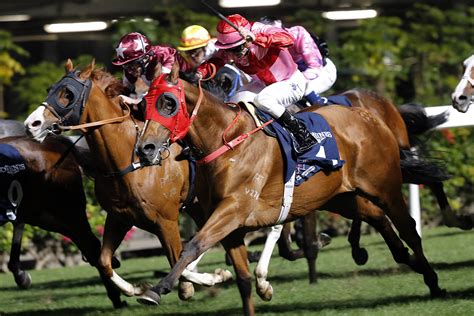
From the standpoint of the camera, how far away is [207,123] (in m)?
6.61

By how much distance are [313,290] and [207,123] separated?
224 cm

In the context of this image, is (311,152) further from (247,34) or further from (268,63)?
(247,34)

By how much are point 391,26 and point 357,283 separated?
6.12 m

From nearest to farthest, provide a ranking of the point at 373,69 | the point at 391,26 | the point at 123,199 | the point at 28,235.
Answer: the point at 123,199 < the point at 28,235 < the point at 373,69 < the point at 391,26

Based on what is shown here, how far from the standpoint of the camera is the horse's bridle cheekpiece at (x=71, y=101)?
7.17 metres

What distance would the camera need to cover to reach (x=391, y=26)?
1401 centimetres

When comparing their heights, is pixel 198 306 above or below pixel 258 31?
below

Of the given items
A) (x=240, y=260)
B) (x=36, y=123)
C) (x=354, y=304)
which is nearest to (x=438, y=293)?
(x=354, y=304)

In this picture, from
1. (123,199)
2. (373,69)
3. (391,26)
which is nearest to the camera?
(123,199)

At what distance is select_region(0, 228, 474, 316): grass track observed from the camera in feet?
24.1

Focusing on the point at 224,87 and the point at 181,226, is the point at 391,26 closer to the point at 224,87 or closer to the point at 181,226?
the point at 181,226

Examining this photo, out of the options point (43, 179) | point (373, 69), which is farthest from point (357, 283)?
point (373, 69)

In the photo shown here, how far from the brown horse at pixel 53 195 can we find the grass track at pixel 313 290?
0.54 m

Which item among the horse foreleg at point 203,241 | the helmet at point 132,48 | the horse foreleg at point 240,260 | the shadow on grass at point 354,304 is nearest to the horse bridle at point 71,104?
the helmet at point 132,48
